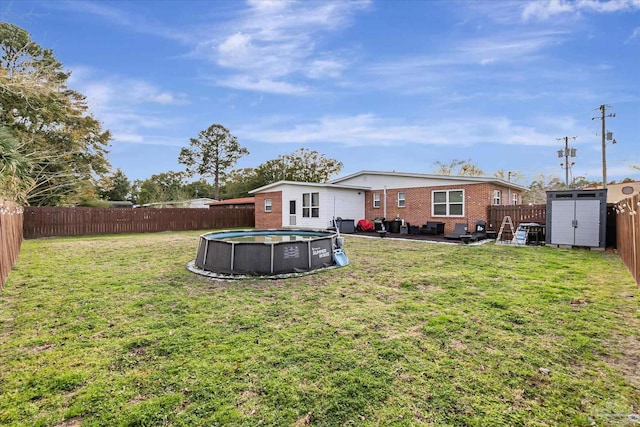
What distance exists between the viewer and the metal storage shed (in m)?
9.63

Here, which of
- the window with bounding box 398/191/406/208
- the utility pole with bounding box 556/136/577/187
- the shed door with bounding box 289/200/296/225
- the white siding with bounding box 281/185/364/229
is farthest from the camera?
the utility pole with bounding box 556/136/577/187

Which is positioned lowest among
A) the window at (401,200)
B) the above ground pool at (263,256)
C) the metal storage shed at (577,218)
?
the above ground pool at (263,256)

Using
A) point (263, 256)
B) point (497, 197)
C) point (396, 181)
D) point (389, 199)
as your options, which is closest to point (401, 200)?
point (389, 199)

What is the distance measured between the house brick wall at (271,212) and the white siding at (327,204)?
0.61 meters

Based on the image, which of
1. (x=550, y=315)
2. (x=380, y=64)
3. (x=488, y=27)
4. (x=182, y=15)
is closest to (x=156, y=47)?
(x=182, y=15)

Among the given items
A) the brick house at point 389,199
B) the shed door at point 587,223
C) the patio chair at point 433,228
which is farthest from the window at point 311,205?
the shed door at point 587,223

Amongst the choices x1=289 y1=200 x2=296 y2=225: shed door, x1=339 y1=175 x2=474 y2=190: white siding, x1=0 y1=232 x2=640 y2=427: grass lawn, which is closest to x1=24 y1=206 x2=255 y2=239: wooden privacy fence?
x1=289 y1=200 x2=296 y2=225: shed door

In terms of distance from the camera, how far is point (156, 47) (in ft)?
44.1

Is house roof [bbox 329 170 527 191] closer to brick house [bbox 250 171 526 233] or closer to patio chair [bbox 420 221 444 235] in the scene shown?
brick house [bbox 250 171 526 233]

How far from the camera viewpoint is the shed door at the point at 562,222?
10172 millimetres

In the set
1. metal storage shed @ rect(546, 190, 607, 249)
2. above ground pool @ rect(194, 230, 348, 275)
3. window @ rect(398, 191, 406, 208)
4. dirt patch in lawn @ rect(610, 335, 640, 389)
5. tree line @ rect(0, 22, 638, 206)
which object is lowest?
dirt patch in lawn @ rect(610, 335, 640, 389)

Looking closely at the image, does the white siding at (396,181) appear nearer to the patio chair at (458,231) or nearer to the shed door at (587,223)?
the patio chair at (458,231)

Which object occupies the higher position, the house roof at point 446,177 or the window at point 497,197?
the house roof at point 446,177

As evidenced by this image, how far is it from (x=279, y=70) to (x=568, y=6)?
12.0m
